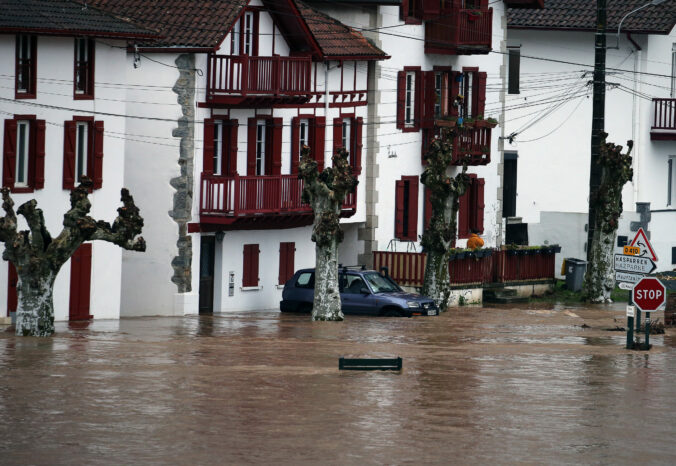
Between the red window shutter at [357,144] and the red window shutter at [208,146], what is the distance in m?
7.09

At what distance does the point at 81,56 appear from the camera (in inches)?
1629

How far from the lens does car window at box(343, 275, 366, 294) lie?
45031mm

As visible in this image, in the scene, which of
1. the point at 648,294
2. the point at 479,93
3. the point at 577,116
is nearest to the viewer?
the point at 648,294

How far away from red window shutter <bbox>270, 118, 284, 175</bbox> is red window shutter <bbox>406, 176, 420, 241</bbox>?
7095 millimetres

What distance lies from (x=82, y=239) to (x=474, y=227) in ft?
80.7

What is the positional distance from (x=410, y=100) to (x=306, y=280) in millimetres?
10398

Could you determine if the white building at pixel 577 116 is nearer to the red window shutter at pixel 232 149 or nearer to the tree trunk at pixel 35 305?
the red window shutter at pixel 232 149

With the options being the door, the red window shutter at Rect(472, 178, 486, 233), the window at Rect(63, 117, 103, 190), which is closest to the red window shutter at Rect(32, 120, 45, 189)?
the window at Rect(63, 117, 103, 190)

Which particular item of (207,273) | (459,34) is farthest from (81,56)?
(459,34)

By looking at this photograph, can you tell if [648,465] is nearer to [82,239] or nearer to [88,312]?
[82,239]

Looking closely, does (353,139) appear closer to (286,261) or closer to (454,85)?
(286,261)

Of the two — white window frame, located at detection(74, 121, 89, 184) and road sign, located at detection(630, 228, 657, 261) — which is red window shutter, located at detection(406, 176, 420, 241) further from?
road sign, located at detection(630, 228, 657, 261)

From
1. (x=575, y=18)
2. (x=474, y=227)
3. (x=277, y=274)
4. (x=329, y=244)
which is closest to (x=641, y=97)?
(x=575, y=18)

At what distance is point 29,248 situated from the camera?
3528 cm
